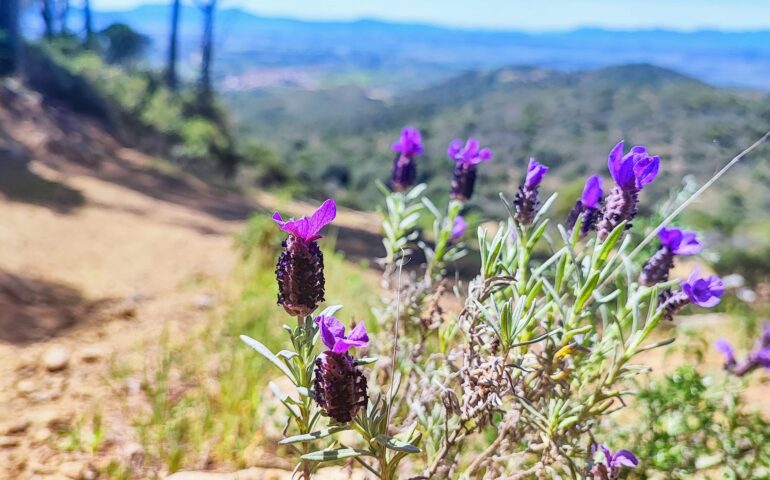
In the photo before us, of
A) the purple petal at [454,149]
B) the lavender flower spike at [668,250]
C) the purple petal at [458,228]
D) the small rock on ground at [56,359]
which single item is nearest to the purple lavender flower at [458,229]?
the purple petal at [458,228]

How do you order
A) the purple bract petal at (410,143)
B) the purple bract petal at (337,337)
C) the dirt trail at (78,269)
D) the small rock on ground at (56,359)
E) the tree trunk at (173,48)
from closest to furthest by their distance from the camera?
the purple bract petal at (337,337), the purple bract petal at (410,143), the dirt trail at (78,269), the small rock on ground at (56,359), the tree trunk at (173,48)

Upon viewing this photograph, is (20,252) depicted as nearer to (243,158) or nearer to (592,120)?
(243,158)

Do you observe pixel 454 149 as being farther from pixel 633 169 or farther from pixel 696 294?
→ pixel 696 294

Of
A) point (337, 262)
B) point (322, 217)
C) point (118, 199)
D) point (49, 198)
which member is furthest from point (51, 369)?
point (118, 199)

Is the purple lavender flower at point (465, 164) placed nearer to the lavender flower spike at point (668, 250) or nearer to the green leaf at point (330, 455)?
the lavender flower spike at point (668, 250)

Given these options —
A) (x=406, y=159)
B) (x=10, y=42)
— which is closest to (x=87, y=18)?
(x=10, y=42)

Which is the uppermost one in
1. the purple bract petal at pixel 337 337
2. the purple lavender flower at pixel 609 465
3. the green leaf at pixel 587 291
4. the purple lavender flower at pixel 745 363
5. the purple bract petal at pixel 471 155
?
the purple bract petal at pixel 471 155
